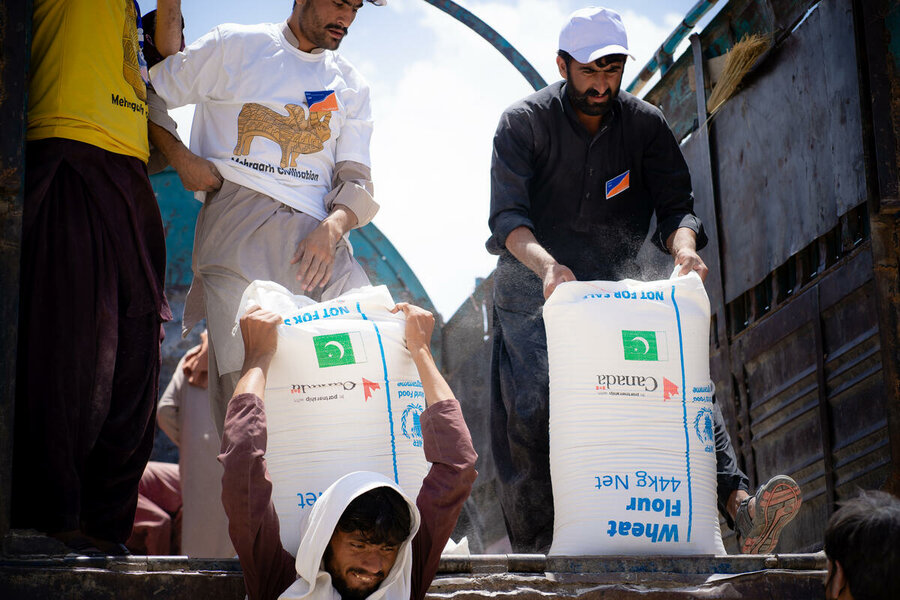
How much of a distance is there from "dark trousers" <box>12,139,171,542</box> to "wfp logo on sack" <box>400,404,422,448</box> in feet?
2.66

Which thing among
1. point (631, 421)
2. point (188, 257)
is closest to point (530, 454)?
point (631, 421)

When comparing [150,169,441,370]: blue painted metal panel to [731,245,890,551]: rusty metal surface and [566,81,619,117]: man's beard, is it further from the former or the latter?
[566,81,619,117]: man's beard

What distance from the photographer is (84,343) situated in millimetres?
3281

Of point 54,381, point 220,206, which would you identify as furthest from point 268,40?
point 54,381

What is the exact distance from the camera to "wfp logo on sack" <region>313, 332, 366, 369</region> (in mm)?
3277

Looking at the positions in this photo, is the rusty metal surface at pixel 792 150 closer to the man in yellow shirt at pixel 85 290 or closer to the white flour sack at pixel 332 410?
the white flour sack at pixel 332 410

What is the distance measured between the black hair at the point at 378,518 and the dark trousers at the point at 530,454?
1.12m

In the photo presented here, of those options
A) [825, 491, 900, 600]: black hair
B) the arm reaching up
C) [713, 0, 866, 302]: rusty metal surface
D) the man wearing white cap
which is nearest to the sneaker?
the man wearing white cap

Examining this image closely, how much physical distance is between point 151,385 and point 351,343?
27.1 inches

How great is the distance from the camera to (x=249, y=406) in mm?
2994

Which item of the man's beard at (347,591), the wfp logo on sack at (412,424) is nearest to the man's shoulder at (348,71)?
the wfp logo on sack at (412,424)

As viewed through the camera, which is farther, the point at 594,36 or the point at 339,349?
the point at 594,36

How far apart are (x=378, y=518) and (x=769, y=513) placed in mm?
1317

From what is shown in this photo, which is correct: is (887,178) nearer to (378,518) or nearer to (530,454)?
(530,454)
